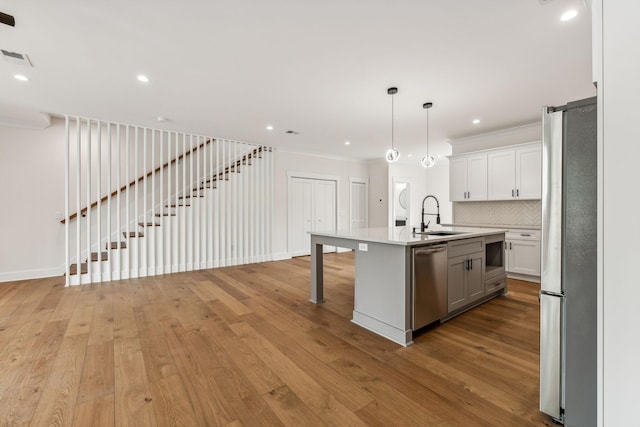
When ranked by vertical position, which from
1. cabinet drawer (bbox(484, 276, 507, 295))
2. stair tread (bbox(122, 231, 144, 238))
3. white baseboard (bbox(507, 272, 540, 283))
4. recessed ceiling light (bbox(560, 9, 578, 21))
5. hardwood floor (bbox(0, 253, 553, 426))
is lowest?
hardwood floor (bbox(0, 253, 553, 426))

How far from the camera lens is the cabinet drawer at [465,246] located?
2.79 m

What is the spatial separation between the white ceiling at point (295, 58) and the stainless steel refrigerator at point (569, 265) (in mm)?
1194

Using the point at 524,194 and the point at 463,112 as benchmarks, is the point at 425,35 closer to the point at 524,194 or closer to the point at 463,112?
the point at 463,112

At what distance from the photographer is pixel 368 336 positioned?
2484 millimetres

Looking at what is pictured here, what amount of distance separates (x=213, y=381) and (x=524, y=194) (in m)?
5.25

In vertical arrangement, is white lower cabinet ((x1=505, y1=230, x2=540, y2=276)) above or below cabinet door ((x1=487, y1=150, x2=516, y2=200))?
below

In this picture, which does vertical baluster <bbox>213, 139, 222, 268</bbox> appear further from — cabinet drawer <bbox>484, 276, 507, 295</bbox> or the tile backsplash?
the tile backsplash

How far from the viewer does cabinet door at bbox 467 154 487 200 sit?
511cm

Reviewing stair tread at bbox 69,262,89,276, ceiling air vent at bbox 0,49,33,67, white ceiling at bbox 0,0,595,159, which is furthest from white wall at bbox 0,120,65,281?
ceiling air vent at bbox 0,49,33,67

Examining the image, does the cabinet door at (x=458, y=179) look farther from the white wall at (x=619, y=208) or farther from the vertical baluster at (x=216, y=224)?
the white wall at (x=619, y=208)

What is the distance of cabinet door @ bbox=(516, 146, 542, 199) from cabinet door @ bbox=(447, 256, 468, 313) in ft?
8.61

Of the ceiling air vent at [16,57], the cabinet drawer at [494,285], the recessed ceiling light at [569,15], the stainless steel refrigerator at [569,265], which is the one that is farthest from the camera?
the cabinet drawer at [494,285]

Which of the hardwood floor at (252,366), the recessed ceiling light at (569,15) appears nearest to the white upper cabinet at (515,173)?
the hardwood floor at (252,366)

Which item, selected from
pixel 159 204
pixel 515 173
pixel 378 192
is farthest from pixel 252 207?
pixel 515 173
